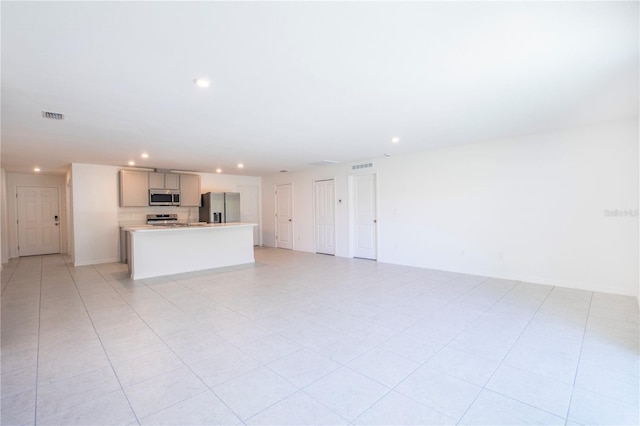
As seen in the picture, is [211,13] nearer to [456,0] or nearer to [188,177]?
[456,0]

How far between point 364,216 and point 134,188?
18.4 ft

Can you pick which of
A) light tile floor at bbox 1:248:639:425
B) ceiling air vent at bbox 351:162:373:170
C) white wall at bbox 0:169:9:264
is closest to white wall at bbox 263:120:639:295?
ceiling air vent at bbox 351:162:373:170

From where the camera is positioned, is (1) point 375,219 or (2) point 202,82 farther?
(1) point 375,219

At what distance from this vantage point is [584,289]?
436 cm

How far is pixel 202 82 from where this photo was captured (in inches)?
103

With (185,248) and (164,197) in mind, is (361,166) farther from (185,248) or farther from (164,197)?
(164,197)

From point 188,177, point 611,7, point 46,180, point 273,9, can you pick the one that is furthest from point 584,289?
point 46,180

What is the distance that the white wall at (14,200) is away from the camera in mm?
7715

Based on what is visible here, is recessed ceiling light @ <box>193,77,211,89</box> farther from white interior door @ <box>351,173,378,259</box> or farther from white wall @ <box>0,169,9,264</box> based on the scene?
white wall @ <box>0,169,9,264</box>

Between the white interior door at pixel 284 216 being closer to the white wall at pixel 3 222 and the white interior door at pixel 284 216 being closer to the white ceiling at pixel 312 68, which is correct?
the white ceiling at pixel 312 68

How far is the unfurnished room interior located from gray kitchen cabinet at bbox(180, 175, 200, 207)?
148 centimetres

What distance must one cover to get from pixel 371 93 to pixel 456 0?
51.4 inches

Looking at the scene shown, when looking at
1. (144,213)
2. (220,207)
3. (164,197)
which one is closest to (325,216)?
(220,207)

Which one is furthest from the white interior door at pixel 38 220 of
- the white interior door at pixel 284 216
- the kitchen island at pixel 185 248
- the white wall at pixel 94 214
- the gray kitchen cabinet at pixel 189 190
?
the white interior door at pixel 284 216
